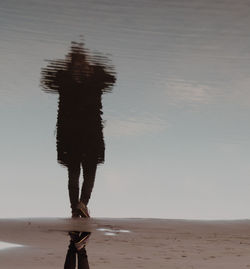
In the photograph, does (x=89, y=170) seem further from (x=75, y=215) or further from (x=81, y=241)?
(x=81, y=241)

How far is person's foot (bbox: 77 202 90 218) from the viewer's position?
509cm

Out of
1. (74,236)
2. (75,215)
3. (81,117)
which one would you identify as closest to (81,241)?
(74,236)

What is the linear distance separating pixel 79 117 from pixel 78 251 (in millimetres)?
1288

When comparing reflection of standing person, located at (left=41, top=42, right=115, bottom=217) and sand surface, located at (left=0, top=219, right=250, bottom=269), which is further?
sand surface, located at (left=0, top=219, right=250, bottom=269)

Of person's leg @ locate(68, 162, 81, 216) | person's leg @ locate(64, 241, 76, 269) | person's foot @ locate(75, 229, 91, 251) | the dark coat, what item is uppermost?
the dark coat

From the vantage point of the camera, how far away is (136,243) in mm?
8648

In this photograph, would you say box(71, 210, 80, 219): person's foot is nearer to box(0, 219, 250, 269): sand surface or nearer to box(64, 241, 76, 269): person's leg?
box(0, 219, 250, 269): sand surface

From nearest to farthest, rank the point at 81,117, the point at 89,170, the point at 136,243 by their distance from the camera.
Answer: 1. the point at 81,117
2. the point at 89,170
3. the point at 136,243

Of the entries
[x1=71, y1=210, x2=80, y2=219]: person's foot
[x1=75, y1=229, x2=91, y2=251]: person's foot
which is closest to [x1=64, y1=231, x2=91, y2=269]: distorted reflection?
[x1=75, y1=229, x2=91, y2=251]: person's foot

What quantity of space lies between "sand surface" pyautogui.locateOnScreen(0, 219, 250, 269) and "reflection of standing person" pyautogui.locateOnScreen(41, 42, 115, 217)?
0.44 m

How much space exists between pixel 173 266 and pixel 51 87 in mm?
2674

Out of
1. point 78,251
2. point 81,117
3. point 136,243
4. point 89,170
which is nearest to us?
point 78,251

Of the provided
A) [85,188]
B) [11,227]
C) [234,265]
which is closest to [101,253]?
[234,265]

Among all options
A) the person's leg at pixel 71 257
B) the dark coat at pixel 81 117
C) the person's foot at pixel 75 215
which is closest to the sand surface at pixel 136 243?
the person's foot at pixel 75 215
